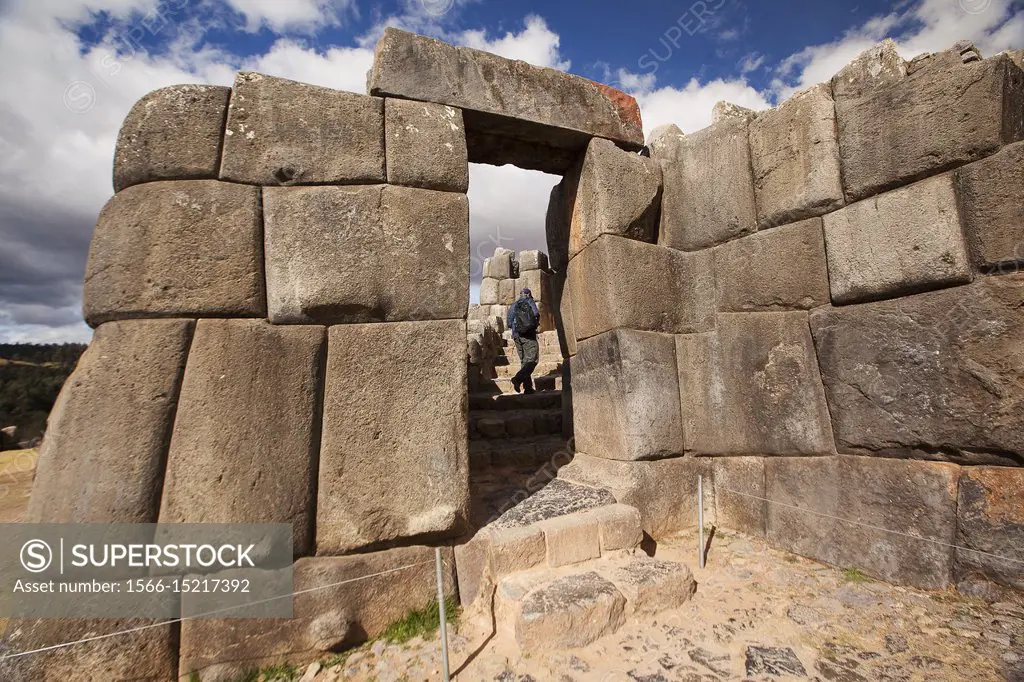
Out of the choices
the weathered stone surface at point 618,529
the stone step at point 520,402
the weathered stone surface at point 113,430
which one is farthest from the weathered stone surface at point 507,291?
the weathered stone surface at point 113,430

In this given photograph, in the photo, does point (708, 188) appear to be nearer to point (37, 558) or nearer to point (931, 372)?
point (931, 372)

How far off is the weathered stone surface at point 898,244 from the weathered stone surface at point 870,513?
3.30ft

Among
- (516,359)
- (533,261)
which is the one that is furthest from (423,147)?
(533,261)

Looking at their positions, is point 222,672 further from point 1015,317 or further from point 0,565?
point 1015,317

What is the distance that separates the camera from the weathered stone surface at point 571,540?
2514 mm

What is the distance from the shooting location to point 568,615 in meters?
2.10

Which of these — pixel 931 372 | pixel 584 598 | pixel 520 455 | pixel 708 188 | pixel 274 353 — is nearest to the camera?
pixel 584 598

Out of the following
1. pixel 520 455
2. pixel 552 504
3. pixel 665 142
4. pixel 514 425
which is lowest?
pixel 552 504

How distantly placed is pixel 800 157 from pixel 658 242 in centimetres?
107

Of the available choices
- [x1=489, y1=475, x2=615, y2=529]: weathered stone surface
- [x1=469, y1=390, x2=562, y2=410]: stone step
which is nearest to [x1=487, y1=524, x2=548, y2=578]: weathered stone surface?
[x1=489, y1=475, x2=615, y2=529]: weathered stone surface

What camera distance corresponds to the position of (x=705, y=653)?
2039 mm

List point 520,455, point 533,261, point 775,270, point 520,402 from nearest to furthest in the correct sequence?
point 775,270
point 520,455
point 520,402
point 533,261

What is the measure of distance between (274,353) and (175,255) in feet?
2.25

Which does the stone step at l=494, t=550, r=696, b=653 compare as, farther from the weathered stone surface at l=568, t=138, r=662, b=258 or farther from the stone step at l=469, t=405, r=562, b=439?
the weathered stone surface at l=568, t=138, r=662, b=258
